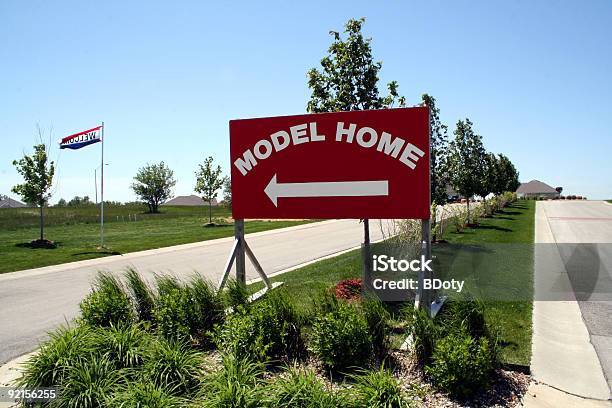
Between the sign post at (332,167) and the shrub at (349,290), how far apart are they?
0.49 metres

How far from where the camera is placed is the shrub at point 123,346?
497cm

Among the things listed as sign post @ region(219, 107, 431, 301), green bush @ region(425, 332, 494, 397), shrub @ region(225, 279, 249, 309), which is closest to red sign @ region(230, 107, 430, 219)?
sign post @ region(219, 107, 431, 301)

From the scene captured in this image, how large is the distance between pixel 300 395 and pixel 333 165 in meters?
4.33

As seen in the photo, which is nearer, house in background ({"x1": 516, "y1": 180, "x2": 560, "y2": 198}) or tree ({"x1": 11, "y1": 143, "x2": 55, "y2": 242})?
tree ({"x1": 11, "y1": 143, "x2": 55, "y2": 242})

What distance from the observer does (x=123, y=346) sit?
513cm

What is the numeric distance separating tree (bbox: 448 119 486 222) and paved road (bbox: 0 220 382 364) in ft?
22.6

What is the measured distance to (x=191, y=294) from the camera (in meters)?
6.20

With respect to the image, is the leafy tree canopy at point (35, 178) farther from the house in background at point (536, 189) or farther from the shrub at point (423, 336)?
the house in background at point (536, 189)

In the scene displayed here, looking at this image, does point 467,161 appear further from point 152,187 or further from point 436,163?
point 152,187

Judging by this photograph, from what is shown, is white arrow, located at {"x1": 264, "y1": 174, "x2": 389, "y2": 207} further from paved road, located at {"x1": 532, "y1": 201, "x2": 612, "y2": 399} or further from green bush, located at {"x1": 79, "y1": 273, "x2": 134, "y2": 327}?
paved road, located at {"x1": 532, "y1": 201, "x2": 612, "y2": 399}

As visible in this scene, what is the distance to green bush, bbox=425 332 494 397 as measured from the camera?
4.39 meters
